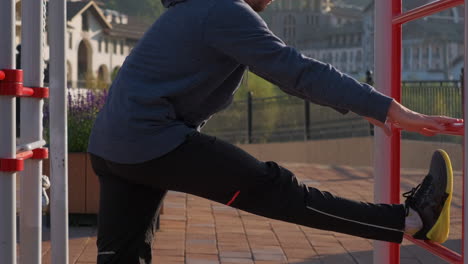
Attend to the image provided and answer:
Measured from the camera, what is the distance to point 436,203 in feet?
10.8

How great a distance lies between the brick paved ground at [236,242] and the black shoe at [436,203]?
230 cm

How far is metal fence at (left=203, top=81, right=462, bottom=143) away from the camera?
18.7 m

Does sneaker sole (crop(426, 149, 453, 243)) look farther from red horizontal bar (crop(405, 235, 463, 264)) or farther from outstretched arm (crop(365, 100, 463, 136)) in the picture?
outstretched arm (crop(365, 100, 463, 136))

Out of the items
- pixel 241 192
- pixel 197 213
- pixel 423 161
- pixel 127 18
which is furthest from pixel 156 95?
pixel 127 18

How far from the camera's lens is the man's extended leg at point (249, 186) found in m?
3.06

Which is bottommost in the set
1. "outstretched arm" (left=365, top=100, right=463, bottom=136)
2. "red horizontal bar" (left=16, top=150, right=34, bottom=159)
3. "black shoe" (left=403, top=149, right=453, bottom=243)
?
"black shoe" (left=403, top=149, right=453, bottom=243)

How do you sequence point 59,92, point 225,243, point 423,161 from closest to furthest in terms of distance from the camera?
point 59,92 → point 225,243 → point 423,161

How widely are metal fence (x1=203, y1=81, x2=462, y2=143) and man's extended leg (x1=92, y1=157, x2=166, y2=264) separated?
50.8 feet

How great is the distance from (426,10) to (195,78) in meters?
0.97

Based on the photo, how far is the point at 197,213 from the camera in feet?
25.5

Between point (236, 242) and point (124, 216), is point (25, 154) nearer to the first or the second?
point (124, 216)

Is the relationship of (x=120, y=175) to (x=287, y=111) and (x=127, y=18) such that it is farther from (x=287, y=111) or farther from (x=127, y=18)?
(x=127, y=18)

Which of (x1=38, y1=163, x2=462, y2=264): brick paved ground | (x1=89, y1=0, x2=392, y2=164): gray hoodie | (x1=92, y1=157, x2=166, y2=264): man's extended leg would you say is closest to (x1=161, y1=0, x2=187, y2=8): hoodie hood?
(x1=89, y1=0, x2=392, y2=164): gray hoodie

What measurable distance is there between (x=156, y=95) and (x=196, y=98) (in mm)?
135
